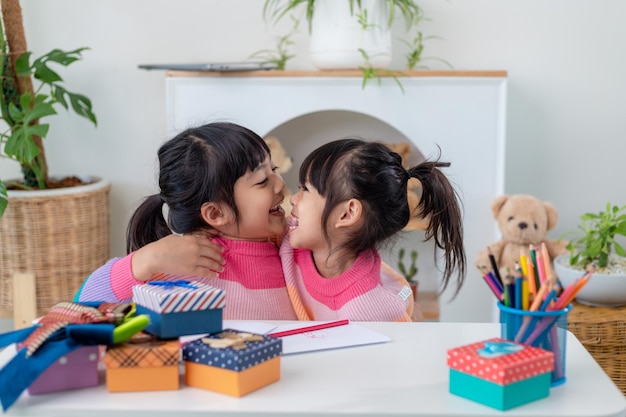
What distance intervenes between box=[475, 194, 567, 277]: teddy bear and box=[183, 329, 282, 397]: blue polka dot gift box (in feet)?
4.98

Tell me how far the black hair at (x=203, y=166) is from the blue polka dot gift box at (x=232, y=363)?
0.55m

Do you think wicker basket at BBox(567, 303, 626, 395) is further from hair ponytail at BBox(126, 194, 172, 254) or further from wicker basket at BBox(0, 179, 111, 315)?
wicker basket at BBox(0, 179, 111, 315)

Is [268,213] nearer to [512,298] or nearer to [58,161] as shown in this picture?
[512,298]

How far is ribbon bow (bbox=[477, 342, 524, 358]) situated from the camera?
32.6 inches

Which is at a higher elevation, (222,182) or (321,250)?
(222,182)

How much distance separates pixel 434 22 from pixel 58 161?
51.3 inches

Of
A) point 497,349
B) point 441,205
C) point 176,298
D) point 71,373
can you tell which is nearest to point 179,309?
point 176,298

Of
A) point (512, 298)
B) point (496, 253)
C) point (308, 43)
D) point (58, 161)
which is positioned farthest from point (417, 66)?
point (512, 298)

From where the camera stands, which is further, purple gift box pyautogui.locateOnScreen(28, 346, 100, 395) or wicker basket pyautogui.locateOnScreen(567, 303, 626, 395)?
wicker basket pyautogui.locateOnScreen(567, 303, 626, 395)

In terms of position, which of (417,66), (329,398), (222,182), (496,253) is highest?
(417,66)

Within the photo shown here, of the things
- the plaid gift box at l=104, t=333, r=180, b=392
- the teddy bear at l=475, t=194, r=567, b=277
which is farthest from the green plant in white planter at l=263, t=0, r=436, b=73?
the plaid gift box at l=104, t=333, r=180, b=392

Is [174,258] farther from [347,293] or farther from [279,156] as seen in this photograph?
[279,156]

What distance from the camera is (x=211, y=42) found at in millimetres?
2621

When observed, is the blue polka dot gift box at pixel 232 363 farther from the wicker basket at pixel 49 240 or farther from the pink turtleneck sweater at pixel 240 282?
the wicker basket at pixel 49 240
